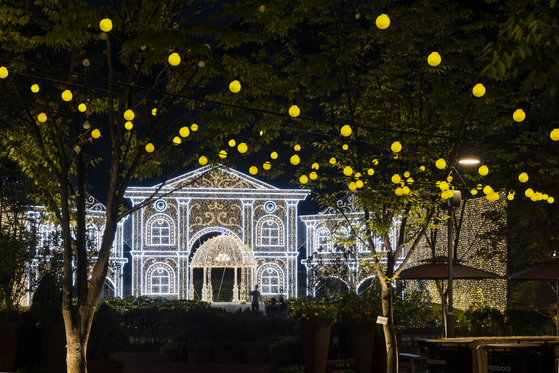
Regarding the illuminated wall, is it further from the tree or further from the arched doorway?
the tree

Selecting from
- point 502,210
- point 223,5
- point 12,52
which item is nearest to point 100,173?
point 502,210

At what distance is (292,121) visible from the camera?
11586 mm

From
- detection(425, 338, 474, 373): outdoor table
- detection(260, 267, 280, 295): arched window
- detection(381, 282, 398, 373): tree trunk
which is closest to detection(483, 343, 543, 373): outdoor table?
detection(425, 338, 474, 373): outdoor table

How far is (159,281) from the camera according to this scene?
27500 millimetres

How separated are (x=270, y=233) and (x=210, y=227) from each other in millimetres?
2939

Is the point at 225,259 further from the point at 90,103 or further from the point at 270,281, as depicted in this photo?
the point at 90,103

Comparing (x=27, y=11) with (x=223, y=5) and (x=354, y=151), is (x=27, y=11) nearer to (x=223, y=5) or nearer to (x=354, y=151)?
(x=223, y=5)

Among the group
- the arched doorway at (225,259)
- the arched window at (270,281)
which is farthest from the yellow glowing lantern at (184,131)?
the arched window at (270,281)

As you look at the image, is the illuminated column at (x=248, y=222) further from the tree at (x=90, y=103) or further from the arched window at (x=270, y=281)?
the tree at (x=90, y=103)

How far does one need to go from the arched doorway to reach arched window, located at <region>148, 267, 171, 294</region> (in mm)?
1086

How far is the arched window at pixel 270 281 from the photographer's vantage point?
2833 centimetres

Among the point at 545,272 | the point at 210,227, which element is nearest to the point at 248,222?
the point at 210,227

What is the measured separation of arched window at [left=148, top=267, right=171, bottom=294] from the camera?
1077 inches

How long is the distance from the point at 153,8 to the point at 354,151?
444 cm
